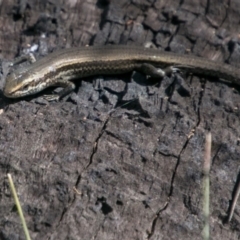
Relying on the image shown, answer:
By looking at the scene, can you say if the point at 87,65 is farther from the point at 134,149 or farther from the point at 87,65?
the point at 134,149

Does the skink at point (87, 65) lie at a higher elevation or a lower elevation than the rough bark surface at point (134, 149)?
lower

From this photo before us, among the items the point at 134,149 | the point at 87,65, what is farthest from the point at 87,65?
the point at 134,149

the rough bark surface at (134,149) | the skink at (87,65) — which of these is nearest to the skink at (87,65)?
the skink at (87,65)

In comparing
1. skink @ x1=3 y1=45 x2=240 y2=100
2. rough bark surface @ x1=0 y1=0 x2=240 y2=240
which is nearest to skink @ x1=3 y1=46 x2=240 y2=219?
skink @ x1=3 y1=45 x2=240 y2=100

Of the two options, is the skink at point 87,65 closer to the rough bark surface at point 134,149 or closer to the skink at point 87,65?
the skink at point 87,65

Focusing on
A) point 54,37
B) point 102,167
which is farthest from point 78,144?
point 54,37

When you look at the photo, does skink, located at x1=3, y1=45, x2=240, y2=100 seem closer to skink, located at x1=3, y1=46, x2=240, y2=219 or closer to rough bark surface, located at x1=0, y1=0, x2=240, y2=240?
skink, located at x1=3, y1=46, x2=240, y2=219
